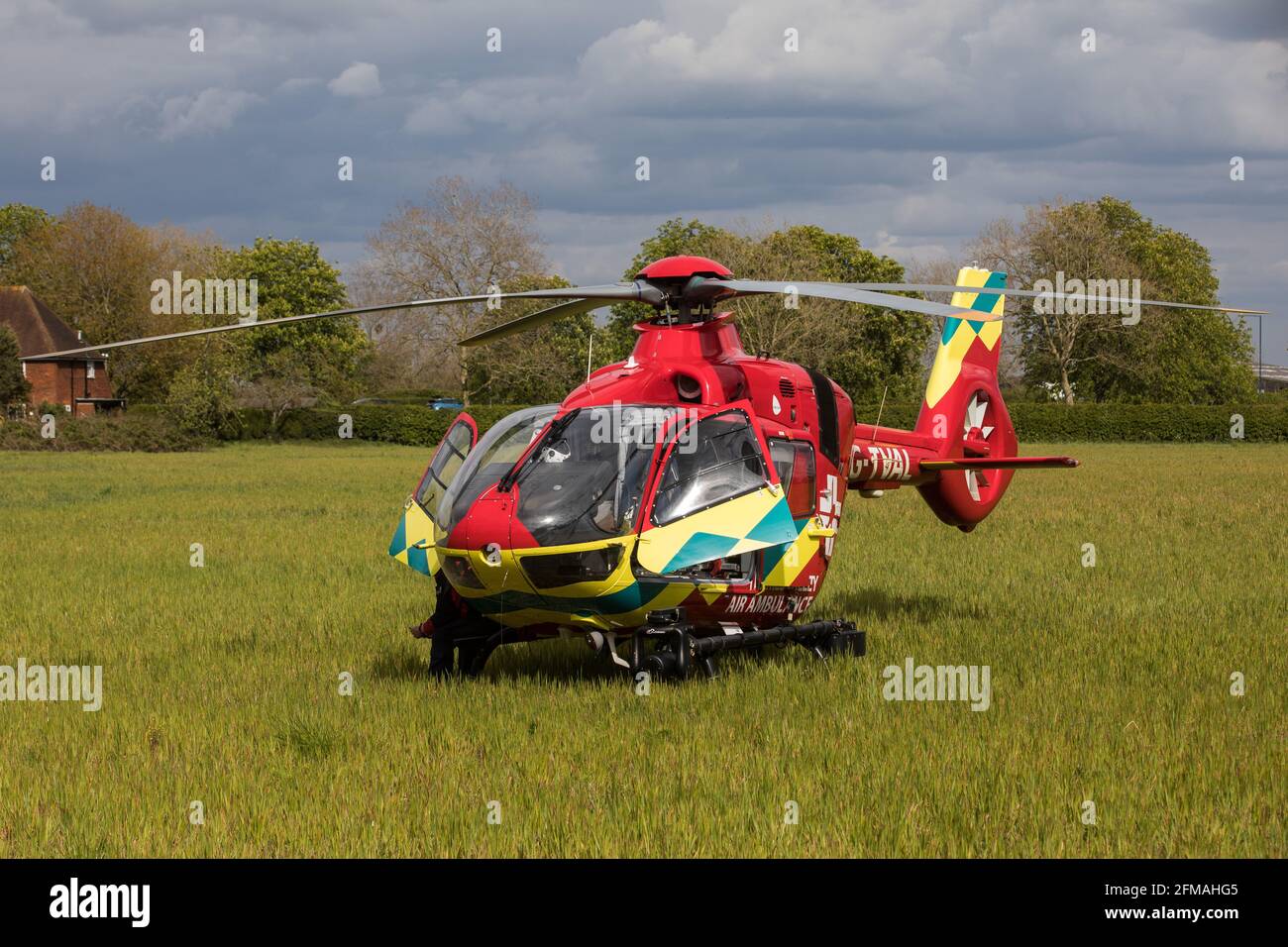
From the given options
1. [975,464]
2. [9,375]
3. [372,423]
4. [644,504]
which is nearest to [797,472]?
[644,504]

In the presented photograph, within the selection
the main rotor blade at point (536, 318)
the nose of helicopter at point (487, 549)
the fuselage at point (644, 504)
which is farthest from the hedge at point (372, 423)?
the nose of helicopter at point (487, 549)

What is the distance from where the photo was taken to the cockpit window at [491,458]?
953 centimetres

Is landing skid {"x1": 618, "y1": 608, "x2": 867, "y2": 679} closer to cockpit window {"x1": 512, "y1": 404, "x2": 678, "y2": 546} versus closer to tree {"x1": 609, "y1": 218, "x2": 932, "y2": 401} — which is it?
cockpit window {"x1": 512, "y1": 404, "x2": 678, "y2": 546}

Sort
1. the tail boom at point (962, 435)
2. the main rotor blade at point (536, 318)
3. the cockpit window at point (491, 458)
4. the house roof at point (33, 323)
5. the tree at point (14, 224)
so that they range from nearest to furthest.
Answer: the cockpit window at point (491, 458) < the main rotor blade at point (536, 318) < the tail boom at point (962, 435) < the house roof at point (33, 323) < the tree at point (14, 224)

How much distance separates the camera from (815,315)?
224 feet

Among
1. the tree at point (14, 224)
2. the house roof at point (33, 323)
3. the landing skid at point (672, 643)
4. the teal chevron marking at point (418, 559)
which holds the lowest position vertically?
the landing skid at point (672, 643)

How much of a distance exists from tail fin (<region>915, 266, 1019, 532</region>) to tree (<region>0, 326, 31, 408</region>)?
187 ft

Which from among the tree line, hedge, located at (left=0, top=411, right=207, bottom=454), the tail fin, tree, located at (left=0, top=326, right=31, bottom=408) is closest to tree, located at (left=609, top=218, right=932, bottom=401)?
the tree line

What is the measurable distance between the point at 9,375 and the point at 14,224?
42.6 meters

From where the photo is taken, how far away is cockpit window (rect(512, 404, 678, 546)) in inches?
362

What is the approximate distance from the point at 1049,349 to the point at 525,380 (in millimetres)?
30296

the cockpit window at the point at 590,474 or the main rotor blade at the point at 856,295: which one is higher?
the main rotor blade at the point at 856,295

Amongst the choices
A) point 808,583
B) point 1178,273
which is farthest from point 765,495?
point 1178,273

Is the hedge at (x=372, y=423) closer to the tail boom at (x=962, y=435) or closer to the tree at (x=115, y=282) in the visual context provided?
the tree at (x=115, y=282)
